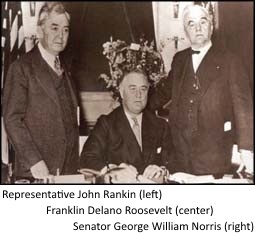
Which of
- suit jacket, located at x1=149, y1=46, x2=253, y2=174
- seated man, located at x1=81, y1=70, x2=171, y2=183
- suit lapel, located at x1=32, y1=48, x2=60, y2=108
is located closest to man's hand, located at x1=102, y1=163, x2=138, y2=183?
seated man, located at x1=81, y1=70, x2=171, y2=183

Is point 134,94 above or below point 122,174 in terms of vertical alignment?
above

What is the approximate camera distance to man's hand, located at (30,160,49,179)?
1024mm

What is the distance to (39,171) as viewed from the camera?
3.37 ft

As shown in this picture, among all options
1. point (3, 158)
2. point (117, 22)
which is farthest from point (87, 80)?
point (3, 158)

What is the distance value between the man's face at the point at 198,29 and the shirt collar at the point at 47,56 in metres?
0.33

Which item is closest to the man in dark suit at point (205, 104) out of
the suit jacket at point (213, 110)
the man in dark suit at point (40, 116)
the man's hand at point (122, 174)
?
the suit jacket at point (213, 110)

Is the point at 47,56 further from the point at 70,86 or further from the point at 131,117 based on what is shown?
the point at 131,117

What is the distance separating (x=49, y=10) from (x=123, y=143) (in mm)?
367

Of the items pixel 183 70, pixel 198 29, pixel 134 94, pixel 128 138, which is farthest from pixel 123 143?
pixel 198 29

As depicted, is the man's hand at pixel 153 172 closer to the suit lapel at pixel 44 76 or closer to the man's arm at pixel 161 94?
the man's arm at pixel 161 94

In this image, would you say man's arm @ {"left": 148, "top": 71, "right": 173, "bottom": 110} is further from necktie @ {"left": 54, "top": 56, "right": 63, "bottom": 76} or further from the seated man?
necktie @ {"left": 54, "top": 56, "right": 63, "bottom": 76}
